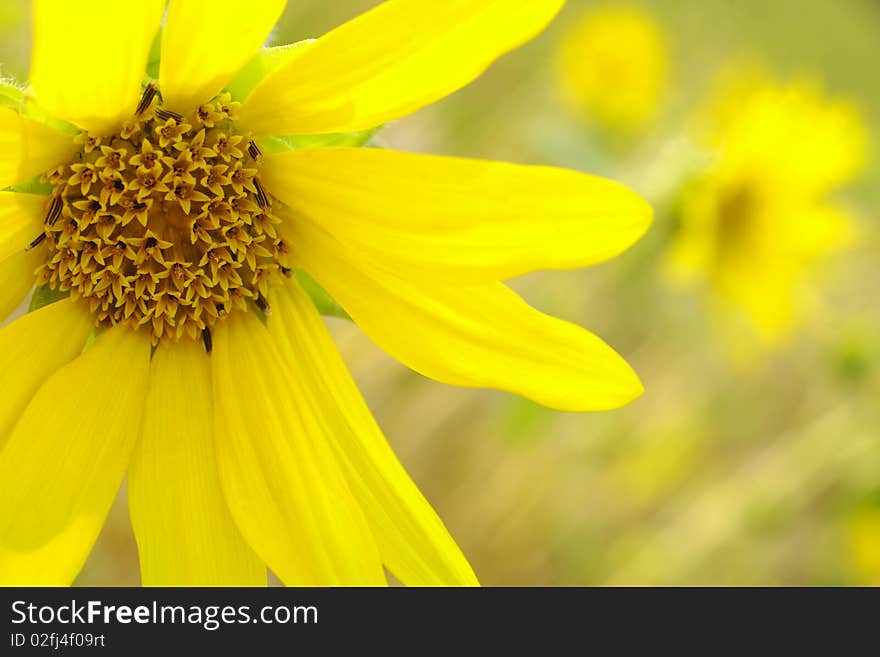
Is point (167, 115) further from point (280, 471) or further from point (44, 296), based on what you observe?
point (280, 471)

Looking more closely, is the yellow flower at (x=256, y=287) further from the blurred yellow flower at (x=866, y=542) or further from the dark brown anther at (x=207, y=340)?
the blurred yellow flower at (x=866, y=542)

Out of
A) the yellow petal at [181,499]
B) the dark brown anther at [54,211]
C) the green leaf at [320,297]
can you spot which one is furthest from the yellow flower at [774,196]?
the dark brown anther at [54,211]

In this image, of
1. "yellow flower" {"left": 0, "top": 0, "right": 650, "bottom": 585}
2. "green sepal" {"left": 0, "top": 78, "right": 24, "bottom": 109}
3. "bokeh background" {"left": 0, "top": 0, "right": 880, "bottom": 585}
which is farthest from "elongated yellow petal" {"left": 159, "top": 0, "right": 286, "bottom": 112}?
"bokeh background" {"left": 0, "top": 0, "right": 880, "bottom": 585}

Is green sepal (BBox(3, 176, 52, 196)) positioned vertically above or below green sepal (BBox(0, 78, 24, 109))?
above

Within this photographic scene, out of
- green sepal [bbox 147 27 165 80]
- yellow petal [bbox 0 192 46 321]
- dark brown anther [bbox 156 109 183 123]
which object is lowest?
yellow petal [bbox 0 192 46 321]

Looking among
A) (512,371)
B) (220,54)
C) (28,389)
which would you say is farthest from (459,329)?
(28,389)

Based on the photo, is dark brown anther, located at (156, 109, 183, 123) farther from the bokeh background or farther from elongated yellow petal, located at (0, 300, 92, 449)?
the bokeh background
